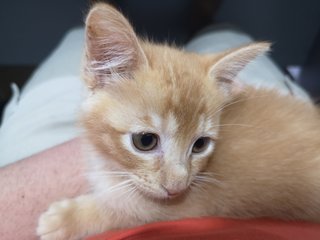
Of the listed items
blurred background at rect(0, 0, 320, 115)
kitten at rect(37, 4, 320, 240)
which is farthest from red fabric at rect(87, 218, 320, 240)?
blurred background at rect(0, 0, 320, 115)

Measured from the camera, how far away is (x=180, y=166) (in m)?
0.70

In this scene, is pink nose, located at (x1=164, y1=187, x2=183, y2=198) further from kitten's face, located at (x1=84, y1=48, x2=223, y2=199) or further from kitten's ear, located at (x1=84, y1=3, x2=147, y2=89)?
kitten's ear, located at (x1=84, y1=3, x2=147, y2=89)

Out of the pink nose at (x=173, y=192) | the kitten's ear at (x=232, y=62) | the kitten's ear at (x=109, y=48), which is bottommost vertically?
the pink nose at (x=173, y=192)

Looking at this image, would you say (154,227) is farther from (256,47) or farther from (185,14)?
(185,14)

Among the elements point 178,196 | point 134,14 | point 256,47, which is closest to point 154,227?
point 178,196

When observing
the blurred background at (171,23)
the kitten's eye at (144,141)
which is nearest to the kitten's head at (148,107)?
the kitten's eye at (144,141)

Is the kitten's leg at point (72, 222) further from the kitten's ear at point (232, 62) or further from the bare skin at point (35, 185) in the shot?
the kitten's ear at point (232, 62)

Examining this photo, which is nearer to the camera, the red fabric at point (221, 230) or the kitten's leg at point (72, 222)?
the red fabric at point (221, 230)

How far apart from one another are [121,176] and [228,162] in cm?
20

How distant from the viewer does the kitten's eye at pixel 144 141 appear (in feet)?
2.27

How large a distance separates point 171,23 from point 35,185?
1.37 meters

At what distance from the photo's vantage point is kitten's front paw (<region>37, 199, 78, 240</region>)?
801 mm

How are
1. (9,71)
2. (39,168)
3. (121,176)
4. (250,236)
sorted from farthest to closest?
(9,71)
(39,168)
(121,176)
(250,236)

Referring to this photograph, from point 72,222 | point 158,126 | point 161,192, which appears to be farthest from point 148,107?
point 72,222
